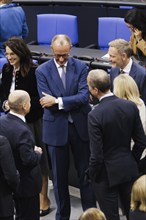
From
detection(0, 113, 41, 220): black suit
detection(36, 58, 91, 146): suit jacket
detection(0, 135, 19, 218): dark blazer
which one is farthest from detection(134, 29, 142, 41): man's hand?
detection(0, 135, 19, 218): dark blazer

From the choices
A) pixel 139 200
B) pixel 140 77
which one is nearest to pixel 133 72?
pixel 140 77

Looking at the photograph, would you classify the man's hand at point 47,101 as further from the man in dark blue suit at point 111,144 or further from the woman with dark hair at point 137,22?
the woman with dark hair at point 137,22

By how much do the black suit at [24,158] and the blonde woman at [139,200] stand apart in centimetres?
95

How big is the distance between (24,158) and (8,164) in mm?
207

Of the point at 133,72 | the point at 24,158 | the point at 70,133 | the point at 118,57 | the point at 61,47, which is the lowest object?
the point at 70,133

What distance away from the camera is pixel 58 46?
183 inches

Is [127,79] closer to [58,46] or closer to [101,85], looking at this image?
[101,85]

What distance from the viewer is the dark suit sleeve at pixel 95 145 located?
4055mm

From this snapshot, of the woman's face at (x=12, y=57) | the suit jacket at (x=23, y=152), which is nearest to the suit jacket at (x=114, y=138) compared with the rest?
the suit jacket at (x=23, y=152)

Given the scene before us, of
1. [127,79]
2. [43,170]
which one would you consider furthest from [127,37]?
[127,79]

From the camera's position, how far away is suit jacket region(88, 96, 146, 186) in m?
4.07

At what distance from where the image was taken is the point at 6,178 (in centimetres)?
404

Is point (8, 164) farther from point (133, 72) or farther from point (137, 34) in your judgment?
point (137, 34)

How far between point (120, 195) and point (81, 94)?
920mm
